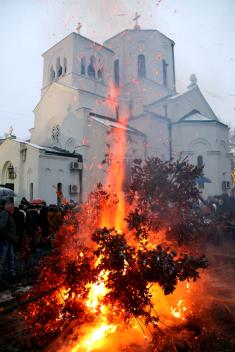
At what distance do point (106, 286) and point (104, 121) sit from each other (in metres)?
20.5

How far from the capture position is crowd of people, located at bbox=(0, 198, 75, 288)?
7.34 meters

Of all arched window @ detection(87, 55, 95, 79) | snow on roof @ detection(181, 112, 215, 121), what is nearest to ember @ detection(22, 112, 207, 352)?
snow on roof @ detection(181, 112, 215, 121)

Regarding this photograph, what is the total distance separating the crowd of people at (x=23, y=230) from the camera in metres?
7.34

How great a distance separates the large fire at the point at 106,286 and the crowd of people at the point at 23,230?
273 centimetres

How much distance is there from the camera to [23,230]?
33.1 feet

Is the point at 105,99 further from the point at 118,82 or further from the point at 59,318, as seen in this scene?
the point at 59,318

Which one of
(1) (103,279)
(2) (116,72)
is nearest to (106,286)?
(1) (103,279)

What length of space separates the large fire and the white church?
15854mm

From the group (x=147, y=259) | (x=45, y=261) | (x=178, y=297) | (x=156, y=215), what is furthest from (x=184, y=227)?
(x=45, y=261)

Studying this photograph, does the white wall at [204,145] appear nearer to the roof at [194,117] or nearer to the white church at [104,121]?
the white church at [104,121]

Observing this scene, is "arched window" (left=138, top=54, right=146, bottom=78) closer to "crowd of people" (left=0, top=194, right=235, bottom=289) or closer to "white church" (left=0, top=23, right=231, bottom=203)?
"white church" (left=0, top=23, right=231, bottom=203)

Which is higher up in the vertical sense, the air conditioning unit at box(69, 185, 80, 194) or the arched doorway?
the arched doorway

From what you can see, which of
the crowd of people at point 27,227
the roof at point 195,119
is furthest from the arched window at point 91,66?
the crowd of people at point 27,227

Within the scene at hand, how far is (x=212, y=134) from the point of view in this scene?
24531 millimetres
